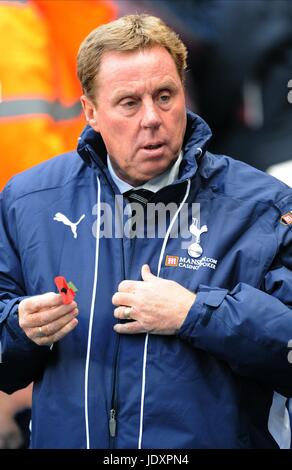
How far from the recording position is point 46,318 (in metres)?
2.66

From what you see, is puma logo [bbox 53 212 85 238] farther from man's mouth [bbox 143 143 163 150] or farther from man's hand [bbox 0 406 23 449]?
man's hand [bbox 0 406 23 449]

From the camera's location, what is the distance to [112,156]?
293 centimetres

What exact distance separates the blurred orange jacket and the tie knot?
969 mm

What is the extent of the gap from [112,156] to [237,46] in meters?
1.51

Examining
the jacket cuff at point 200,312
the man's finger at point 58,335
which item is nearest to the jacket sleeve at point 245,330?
the jacket cuff at point 200,312

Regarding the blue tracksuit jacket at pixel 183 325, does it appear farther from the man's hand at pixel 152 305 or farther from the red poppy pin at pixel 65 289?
the red poppy pin at pixel 65 289

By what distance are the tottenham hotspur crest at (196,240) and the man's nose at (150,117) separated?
0.29 metres

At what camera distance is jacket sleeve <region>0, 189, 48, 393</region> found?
110 inches

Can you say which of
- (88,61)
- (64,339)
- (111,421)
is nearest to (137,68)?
(88,61)

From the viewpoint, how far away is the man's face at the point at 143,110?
282 centimetres

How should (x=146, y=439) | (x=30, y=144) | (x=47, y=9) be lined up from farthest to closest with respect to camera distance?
(x=47, y=9) → (x=30, y=144) → (x=146, y=439)

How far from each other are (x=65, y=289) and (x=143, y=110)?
1.90 feet

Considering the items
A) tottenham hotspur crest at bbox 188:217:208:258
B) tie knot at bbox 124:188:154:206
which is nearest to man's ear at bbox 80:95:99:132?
tie knot at bbox 124:188:154:206
